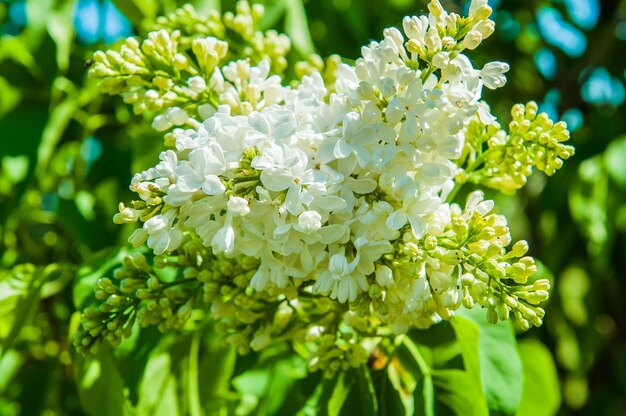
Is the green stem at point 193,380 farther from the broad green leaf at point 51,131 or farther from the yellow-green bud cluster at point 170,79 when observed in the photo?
the broad green leaf at point 51,131

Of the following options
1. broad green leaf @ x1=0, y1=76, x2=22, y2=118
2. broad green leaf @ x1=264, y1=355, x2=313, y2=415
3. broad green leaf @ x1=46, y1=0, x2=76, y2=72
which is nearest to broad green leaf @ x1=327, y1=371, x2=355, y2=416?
broad green leaf @ x1=264, y1=355, x2=313, y2=415

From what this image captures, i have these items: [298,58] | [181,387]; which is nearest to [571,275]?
[298,58]

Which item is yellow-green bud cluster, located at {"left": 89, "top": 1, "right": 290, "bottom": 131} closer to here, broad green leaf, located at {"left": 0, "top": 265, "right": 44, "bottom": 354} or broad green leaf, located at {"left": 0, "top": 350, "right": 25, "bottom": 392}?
broad green leaf, located at {"left": 0, "top": 265, "right": 44, "bottom": 354}

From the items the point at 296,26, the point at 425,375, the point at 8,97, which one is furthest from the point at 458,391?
the point at 8,97

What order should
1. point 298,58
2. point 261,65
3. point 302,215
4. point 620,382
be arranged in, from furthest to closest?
point 620,382 < point 298,58 < point 261,65 < point 302,215

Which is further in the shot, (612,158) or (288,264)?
(612,158)

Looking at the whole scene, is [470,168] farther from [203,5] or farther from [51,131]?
[51,131]

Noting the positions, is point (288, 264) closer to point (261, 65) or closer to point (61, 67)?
point (261, 65)

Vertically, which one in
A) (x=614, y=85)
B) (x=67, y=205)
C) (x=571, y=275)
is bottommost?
(x=571, y=275)

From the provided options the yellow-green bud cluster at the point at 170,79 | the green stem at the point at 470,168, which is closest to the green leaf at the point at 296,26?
the yellow-green bud cluster at the point at 170,79
